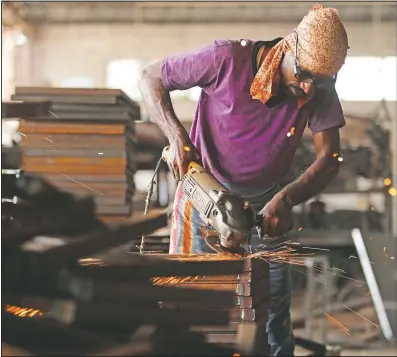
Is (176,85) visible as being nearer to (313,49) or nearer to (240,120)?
(240,120)

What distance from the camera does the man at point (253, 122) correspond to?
1.22 m

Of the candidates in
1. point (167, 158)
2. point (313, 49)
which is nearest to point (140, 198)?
point (167, 158)

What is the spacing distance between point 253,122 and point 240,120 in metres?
0.03

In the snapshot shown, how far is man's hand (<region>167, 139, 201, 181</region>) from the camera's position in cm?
124

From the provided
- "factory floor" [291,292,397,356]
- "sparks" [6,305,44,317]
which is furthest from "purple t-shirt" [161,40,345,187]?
"sparks" [6,305,44,317]

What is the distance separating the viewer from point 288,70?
3.96 ft

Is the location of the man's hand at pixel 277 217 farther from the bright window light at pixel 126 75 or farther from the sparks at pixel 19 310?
the sparks at pixel 19 310

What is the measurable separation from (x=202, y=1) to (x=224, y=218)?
50cm

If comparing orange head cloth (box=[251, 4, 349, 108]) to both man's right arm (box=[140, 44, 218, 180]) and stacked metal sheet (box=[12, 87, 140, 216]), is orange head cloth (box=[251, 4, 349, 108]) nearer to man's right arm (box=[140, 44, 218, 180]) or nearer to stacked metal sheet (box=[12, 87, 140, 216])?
man's right arm (box=[140, 44, 218, 180])

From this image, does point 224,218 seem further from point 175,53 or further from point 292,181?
point 175,53

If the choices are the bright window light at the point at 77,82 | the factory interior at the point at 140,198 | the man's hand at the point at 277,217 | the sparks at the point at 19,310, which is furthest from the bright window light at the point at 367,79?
the sparks at the point at 19,310

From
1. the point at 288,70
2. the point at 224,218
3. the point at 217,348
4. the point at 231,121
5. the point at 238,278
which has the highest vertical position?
the point at 288,70

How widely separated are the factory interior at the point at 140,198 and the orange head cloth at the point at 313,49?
0.03m

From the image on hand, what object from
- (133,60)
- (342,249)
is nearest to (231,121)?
(133,60)
